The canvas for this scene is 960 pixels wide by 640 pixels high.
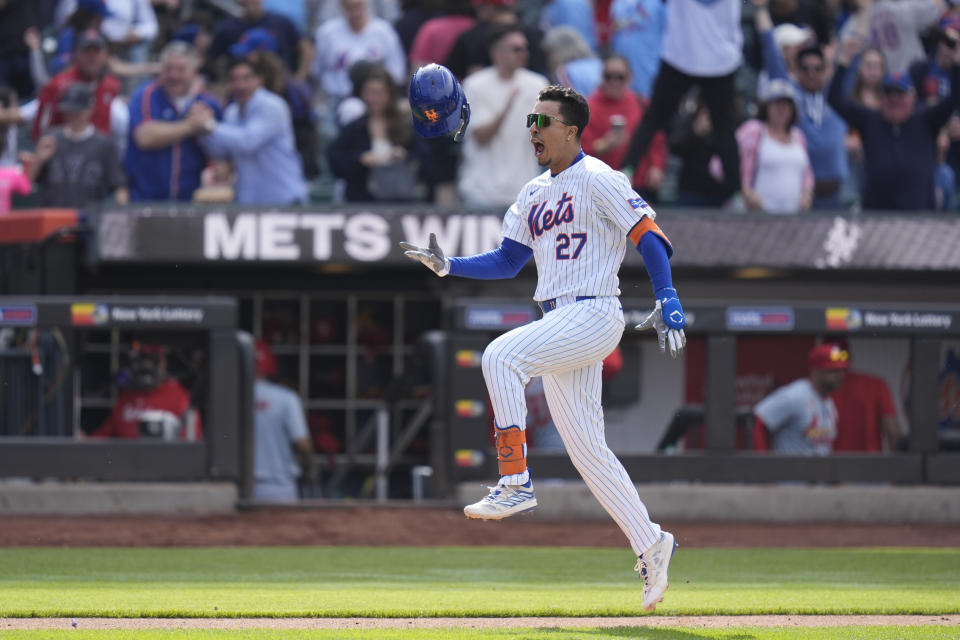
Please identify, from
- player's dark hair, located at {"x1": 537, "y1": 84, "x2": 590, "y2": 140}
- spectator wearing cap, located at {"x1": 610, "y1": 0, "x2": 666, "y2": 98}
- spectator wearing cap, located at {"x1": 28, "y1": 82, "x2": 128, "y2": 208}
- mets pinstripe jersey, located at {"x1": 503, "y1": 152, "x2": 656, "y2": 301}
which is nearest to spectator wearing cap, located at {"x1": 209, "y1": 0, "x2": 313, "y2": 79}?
spectator wearing cap, located at {"x1": 28, "y1": 82, "x2": 128, "y2": 208}

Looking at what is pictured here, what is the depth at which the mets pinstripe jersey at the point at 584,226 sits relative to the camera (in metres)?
5.76

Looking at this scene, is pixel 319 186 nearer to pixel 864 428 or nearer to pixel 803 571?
pixel 864 428

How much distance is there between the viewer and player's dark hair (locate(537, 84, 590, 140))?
591cm

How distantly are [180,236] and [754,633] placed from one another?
22.0ft

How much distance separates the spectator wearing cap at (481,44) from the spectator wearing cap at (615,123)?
0.75m

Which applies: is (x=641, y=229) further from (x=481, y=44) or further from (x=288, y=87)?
(x=288, y=87)

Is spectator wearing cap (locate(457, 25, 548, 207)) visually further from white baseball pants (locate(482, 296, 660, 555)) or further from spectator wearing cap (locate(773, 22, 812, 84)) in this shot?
white baseball pants (locate(482, 296, 660, 555))

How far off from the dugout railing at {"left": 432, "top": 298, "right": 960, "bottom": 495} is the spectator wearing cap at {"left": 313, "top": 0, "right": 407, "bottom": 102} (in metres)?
3.01

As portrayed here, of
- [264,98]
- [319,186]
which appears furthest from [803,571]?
[319,186]

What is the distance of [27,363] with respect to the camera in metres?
10.0

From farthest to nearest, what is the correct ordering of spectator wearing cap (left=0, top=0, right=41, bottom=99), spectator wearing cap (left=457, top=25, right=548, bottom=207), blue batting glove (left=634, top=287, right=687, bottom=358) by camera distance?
1. spectator wearing cap (left=0, top=0, right=41, bottom=99)
2. spectator wearing cap (left=457, top=25, right=548, bottom=207)
3. blue batting glove (left=634, top=287, right=687, bottom=358)

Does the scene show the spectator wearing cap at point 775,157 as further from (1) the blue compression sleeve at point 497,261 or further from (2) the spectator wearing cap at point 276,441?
(1) the blue compression sleeve at point 497,261

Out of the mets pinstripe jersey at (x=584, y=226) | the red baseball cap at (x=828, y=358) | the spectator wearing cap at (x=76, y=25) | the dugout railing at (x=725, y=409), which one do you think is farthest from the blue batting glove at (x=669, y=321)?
the spectator wearing cap at (x=76, y=25)

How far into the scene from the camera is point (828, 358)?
1029 centimetres
